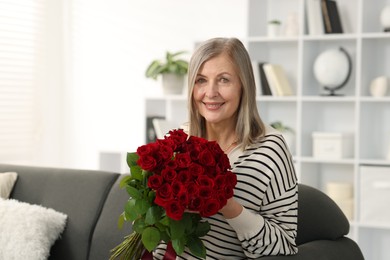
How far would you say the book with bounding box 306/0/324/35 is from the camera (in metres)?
4.66

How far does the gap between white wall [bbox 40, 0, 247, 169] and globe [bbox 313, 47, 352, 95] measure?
777 mm

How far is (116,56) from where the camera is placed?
18.9ft

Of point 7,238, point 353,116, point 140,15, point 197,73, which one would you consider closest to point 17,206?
point 7,238

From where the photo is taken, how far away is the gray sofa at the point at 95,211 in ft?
8.29

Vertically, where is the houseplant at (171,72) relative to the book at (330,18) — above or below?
below

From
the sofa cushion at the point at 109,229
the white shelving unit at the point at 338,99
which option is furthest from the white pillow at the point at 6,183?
the white shelving unit at the point at 338,99

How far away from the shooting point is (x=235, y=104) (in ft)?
7.55

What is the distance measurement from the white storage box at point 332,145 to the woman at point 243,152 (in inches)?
92.5

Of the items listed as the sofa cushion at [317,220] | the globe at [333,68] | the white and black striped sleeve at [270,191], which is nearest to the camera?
the white and black striped sleeve at [270,191]

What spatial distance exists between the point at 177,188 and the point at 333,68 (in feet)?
9.89

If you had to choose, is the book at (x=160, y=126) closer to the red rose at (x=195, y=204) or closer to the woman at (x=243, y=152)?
the woman at (x=243, y=152)

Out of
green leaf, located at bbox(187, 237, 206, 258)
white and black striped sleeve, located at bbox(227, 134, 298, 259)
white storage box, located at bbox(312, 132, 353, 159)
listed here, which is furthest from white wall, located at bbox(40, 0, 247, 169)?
green leaf, located at bbox(187, 237, 206, 258)

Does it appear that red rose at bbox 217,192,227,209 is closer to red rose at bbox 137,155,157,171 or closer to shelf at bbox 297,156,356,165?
red rose at bbox 137,155,157,171

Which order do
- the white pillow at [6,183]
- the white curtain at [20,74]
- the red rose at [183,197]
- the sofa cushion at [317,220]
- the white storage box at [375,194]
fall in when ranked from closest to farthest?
the red rose at [183,197], the sofa cushion at [317,220], the white pillow at [6,183], the white storage box at [375,194], the white curtain at [20,74]
